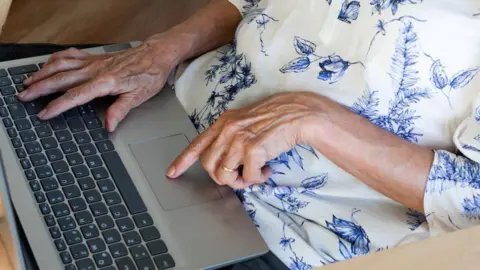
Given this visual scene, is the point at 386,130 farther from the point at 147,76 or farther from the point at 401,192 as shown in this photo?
the point at 147,76

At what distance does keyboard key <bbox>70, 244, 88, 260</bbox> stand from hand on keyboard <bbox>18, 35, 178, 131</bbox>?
0.21m

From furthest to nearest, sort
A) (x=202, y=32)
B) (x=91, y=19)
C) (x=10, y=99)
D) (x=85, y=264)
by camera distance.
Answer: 1. (x=91, y=19)
2. (x=202, y=32)
3. (x=10, y=99)
4. (x=85, y=264)

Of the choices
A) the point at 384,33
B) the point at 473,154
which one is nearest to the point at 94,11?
the point at 384,33

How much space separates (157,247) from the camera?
2.84ft

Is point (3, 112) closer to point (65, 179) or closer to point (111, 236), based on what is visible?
point (65, 179)

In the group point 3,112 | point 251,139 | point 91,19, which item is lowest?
point 91,19

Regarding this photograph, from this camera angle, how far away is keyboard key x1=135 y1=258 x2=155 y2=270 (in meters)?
0.84

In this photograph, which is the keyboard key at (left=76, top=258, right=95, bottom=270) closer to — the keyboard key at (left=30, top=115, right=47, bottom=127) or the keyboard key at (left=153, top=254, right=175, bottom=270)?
the keyboard key at (left=153, top=254, right=175, bottom=270)

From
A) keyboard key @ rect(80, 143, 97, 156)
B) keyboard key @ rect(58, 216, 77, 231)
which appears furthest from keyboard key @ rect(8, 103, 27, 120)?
keyboard key @ rect(58, 216, 77, 231)

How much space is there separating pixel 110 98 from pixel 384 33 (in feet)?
1.30

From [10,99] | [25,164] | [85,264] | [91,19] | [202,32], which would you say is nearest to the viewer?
[85,264]

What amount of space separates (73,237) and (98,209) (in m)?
0.05

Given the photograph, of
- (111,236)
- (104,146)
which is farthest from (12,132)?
(111,236)

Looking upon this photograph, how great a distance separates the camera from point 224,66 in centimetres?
111
